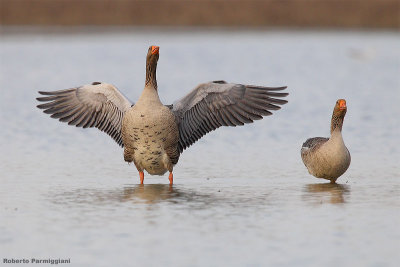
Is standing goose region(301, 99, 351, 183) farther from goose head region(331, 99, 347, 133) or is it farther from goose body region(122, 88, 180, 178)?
goose body region(122, 88, 180, 178)

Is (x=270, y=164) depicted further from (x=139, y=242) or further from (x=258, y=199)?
(x=139, y=242)

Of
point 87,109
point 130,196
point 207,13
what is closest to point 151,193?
point 130,196

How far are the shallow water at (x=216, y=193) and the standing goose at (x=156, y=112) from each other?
0.51m

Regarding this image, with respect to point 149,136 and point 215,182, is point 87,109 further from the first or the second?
point 215,182

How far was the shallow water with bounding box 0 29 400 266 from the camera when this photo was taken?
305 inches

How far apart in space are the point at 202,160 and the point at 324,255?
618 cm

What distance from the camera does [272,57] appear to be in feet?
116

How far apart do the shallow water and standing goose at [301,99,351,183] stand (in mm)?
192

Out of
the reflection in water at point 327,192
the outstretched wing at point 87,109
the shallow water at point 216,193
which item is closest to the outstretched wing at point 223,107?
the shallow water at point 216,193

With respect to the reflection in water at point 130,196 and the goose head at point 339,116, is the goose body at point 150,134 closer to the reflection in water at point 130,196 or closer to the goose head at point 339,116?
the reflection in water at point 130,196

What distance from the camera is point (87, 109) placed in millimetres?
12070

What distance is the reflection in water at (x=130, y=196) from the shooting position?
1016 centimetres

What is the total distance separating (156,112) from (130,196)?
3.85 ft

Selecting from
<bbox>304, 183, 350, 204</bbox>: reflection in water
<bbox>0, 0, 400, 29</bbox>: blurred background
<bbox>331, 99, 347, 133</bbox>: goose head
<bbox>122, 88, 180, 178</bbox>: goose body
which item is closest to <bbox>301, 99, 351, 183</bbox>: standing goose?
<bbox>331, 99, 347, 133</bbox>: goose head
